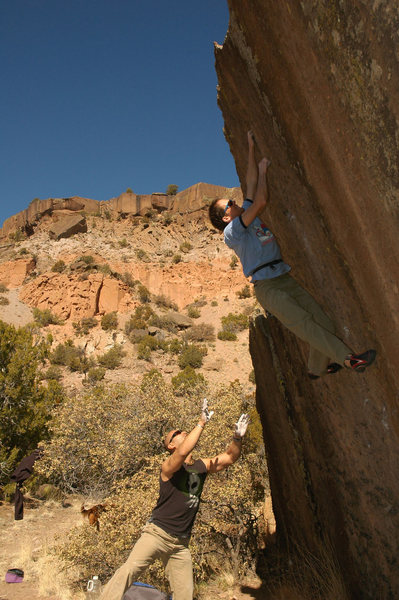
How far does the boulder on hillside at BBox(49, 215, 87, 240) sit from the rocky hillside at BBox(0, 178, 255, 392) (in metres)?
0.12

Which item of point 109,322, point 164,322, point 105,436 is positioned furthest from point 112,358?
point 105,436

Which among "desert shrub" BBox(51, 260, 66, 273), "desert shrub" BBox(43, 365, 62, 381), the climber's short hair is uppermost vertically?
"desert shrub" BBox(51, 260, 66, 273)

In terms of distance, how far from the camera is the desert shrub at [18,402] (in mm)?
12641

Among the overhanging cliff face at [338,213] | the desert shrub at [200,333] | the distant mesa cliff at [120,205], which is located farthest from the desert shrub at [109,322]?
the overhanging cliff face at [338,213]

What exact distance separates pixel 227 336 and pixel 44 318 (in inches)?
499

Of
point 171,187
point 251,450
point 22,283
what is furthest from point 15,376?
point 171,187

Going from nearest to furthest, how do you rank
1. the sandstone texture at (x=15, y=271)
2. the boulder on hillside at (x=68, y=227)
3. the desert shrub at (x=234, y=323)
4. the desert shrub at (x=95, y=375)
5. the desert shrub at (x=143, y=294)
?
the desert shrub at (x=95, y=375) < the desert shrub at (x=234, y=323) < the desert shrub at (x=143, y=294) < the sandstone texture at (x=15, y=271) < the boulder on hillside at (x=68, y=227)

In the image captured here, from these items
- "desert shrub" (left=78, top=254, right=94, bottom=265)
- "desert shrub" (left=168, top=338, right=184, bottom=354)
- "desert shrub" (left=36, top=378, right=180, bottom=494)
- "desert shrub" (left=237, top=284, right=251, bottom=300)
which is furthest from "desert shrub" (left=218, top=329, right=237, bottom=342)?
"desert shrub" (left=36, top=378, right=180, bottom=494)

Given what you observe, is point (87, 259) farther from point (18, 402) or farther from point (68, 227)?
point (18, 402)

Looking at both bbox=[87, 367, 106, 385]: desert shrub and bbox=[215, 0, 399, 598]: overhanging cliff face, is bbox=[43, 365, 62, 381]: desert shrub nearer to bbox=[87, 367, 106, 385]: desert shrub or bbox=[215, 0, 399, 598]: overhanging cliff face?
bbox=[87, 367, 106, 385]: desert shrub

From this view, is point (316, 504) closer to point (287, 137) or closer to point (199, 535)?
point (199, 535)

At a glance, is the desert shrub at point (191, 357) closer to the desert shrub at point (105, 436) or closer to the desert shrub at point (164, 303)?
the desert shrub at point (164, 303)

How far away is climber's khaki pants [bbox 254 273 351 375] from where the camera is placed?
9.49 ft

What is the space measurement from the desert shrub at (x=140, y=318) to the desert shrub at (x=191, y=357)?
16.0ft
